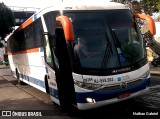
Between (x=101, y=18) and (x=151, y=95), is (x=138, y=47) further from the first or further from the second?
(x=151, y=95)

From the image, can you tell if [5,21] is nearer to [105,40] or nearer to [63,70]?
[63,70]

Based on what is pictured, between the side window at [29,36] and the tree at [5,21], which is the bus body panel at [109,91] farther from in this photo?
the tree at [5,21]

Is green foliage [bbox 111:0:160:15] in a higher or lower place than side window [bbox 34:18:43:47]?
higher

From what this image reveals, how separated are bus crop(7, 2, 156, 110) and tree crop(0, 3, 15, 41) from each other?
13153 mm

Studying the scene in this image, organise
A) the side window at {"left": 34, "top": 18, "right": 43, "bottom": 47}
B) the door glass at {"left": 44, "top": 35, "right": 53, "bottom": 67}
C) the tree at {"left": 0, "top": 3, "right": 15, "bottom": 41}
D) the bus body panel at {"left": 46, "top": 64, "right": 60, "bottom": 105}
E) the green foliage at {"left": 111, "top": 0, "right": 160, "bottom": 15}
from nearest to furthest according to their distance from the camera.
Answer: the bus body panel at {"left": 46, "top": 64, "right": 60, "bottom": 105} → the door glass at {"left": 44, "top": 35, "right": 53, "bottom": 67} → the side window at {"left": 34, "top": 18, "right": 43, "bottom": 47} → the tree at {"left": 0, "top": 3, "right": 15, "bottom": 41} → the green foliage at {"left": 111, "top": 0, "right": 160, "bottom": 15}

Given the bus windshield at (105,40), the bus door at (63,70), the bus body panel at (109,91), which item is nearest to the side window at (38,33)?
the bus door at (63,70)

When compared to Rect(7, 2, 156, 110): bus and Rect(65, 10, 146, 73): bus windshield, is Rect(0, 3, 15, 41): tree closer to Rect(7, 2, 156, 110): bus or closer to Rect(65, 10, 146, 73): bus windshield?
Rect(7, 2, 156, 110): bus

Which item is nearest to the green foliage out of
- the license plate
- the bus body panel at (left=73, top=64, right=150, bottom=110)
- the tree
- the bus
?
the tree

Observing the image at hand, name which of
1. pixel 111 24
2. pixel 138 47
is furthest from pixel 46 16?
pixel 138 47

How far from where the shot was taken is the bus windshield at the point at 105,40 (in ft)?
25.4

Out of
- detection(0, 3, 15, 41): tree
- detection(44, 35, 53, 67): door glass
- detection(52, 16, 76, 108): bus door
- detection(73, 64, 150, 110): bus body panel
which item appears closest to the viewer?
detection(73, 64, 150, 110): bus body panel

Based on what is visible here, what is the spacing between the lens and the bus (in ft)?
24.8

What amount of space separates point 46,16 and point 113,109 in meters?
3.46

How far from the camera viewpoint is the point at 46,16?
9484 mm
